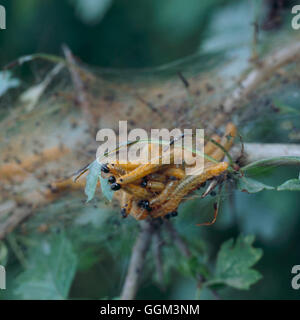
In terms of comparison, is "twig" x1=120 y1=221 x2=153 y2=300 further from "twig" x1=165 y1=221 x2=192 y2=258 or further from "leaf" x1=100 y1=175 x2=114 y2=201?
"leaf" x1=100 y1=175 x2=114 y2=201

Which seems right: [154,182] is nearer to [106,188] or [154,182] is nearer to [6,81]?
[106,188]

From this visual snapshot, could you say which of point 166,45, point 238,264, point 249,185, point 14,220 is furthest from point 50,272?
point 166,45

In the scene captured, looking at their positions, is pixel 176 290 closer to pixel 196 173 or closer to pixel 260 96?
pixel 260 96

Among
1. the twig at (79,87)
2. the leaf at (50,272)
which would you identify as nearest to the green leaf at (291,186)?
the leaf at (50,272)

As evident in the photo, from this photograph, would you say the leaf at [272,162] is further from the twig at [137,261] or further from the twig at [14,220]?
the twig at [14,220]

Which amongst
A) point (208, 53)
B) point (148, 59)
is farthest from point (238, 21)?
point (148, 59)
